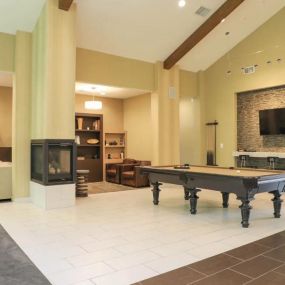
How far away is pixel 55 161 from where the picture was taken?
19.6 ft

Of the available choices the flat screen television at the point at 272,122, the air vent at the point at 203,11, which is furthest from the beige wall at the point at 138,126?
the flat screen television at the point at 272,122

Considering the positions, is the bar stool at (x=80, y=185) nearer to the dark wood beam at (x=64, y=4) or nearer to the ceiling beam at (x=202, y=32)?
the dark wood beam at (x=64, y=4)

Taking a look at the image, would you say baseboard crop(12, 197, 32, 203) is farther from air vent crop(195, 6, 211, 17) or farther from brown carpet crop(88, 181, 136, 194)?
air vent crop(195, 6, 211, 17)

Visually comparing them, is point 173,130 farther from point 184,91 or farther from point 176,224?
point 176,224

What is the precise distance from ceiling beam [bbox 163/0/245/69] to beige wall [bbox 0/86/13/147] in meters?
4.62

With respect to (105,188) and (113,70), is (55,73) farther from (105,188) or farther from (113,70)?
(105,188)

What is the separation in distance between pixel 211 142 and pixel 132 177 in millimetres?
2893

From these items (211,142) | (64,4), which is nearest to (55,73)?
(64,4)

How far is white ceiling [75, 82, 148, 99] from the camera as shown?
8550 millimetres

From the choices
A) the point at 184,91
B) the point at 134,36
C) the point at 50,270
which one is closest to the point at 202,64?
the point at 184,91

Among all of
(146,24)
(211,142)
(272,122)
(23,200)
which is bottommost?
(23,200)

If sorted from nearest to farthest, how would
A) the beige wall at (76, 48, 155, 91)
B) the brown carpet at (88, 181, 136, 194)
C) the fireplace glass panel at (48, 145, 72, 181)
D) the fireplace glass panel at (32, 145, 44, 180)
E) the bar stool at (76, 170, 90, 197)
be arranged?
the fireplace glass panel at (48, 145, 72, 181), the fireplace glass panel at (32, 145, 44, 180), the bar stool at (76, 170, 90, 197), the beige wall at (76, 48, 155, 91), the brown carpet at (88, 181, 136, 194)

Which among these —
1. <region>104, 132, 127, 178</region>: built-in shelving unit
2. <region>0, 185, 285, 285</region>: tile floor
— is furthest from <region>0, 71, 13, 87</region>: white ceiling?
<region>104, 132, 127, 178</region>: built-in shelving unit

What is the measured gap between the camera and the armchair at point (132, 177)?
862 cm
